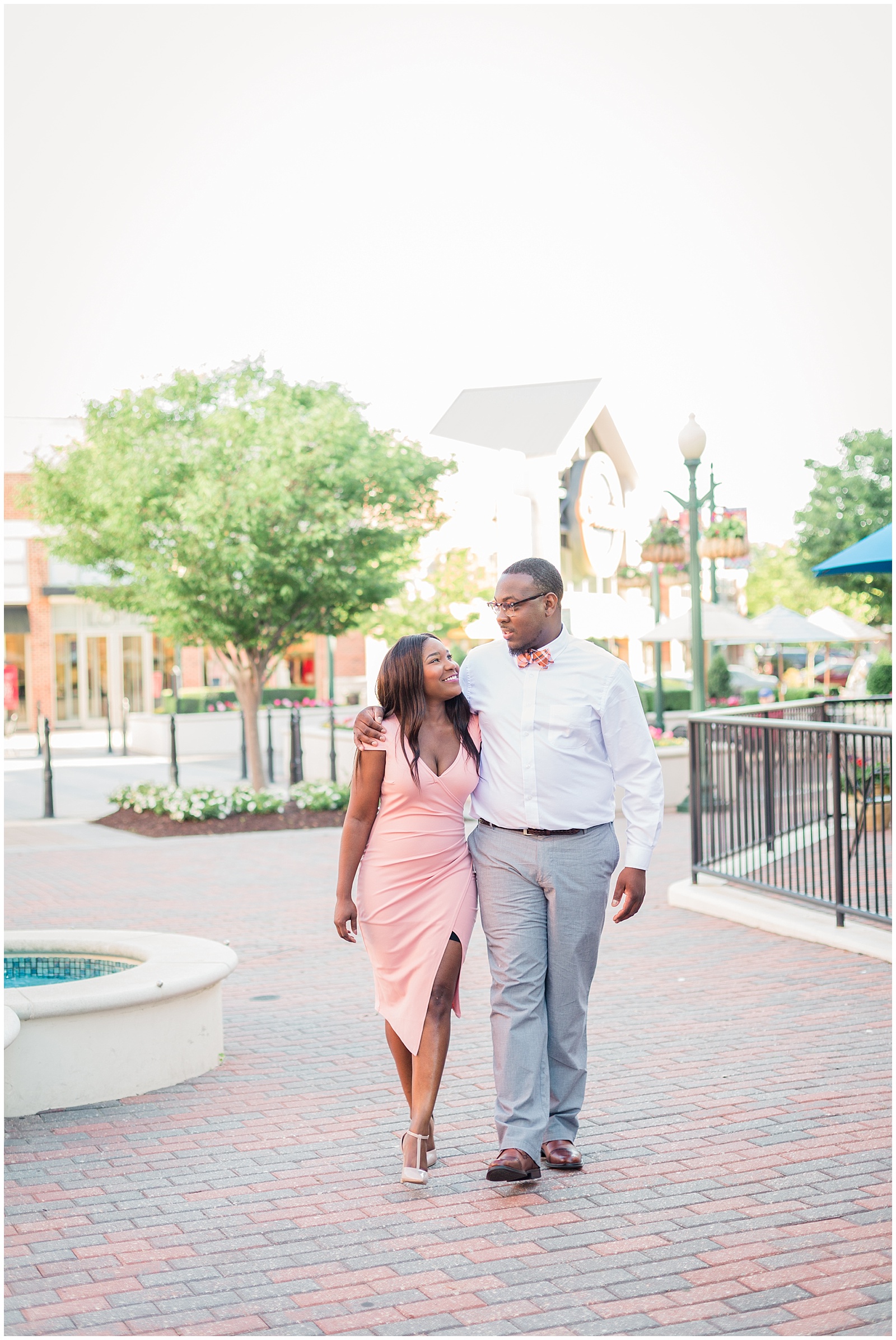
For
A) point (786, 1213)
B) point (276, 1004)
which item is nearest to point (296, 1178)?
point (786, 1213)

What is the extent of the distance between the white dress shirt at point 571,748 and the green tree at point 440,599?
2023 cm

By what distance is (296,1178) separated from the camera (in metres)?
4.37

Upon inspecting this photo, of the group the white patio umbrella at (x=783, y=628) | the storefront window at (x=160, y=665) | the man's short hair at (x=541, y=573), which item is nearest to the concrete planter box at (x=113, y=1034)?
the man's short hair at (x=541, y=573)

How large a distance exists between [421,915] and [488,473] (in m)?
26.9

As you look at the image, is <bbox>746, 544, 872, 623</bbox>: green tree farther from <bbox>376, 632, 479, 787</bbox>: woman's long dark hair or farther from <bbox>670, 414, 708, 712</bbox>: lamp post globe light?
<bbox>376, 632, 479, 787</bbox>: woman's long dark hair

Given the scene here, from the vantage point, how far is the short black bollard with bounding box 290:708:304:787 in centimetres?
1777

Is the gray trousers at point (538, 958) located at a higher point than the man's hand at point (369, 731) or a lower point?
lower

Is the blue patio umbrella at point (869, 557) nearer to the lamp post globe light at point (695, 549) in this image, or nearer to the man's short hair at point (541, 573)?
the lamp post globe light at point (695, 549)

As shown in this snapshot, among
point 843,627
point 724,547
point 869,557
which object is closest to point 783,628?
point 843,627

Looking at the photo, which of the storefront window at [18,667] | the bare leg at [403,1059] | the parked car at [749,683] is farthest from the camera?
the storefront window at [18,667]

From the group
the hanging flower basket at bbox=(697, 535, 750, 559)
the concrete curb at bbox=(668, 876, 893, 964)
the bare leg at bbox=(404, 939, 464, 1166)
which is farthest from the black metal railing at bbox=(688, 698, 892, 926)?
the hanging flower basket at bbox=(697, 535, 750, 559)

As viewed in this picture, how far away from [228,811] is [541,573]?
10797mm

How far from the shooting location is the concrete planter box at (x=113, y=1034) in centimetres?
511

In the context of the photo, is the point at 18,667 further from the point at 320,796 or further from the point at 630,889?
the point at 630,889
